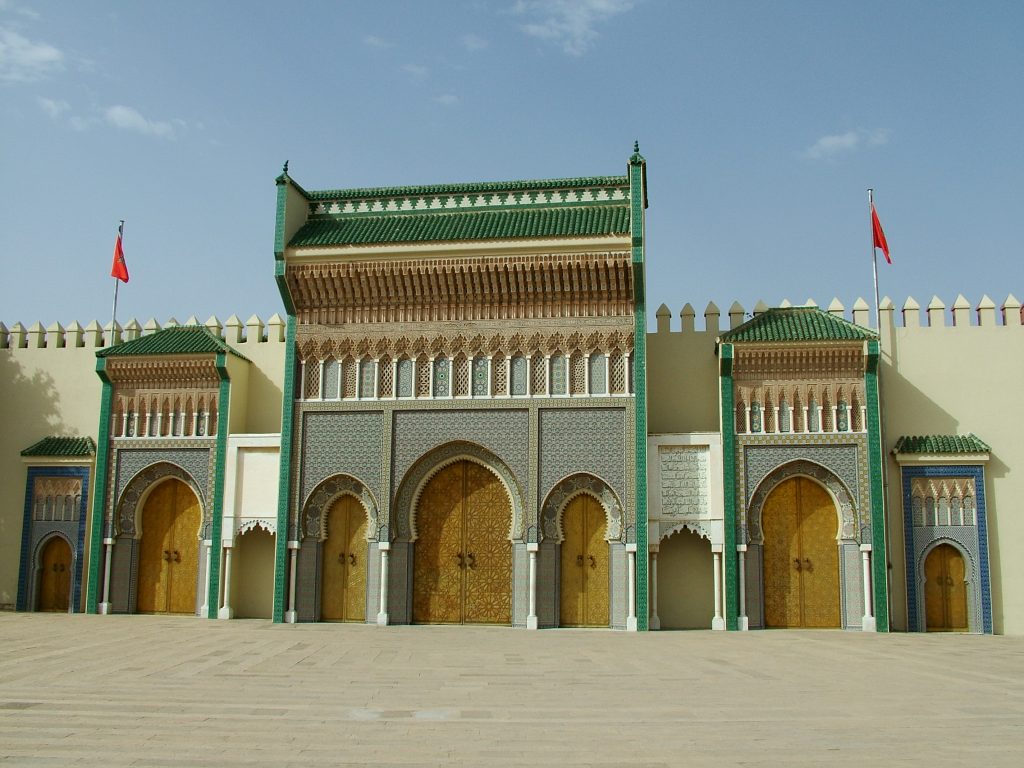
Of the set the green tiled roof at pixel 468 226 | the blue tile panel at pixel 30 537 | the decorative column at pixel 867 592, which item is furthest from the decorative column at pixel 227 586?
the decorative column at pixel 867 592

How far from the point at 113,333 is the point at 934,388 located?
47.6ft

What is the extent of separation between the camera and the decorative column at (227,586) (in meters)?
15.9

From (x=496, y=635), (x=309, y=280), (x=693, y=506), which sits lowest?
(x=496, y=635)

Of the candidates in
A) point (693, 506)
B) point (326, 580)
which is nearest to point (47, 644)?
point (326, 580)

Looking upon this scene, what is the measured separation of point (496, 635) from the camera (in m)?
13.8

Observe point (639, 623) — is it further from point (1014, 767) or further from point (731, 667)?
point (1014, 767)

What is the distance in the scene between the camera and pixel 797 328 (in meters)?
15.3

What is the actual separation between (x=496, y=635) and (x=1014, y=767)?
342 inches

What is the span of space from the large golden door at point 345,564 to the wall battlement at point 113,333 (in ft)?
12.0

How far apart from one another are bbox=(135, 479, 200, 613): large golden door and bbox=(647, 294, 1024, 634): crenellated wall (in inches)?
317

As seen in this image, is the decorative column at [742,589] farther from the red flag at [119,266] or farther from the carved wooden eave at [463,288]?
the red flag at [119,266]

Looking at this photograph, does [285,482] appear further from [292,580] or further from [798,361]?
[798,361]

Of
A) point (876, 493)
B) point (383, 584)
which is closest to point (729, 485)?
point (876, 493)

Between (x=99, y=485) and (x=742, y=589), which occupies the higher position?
(x=99, y=485)
